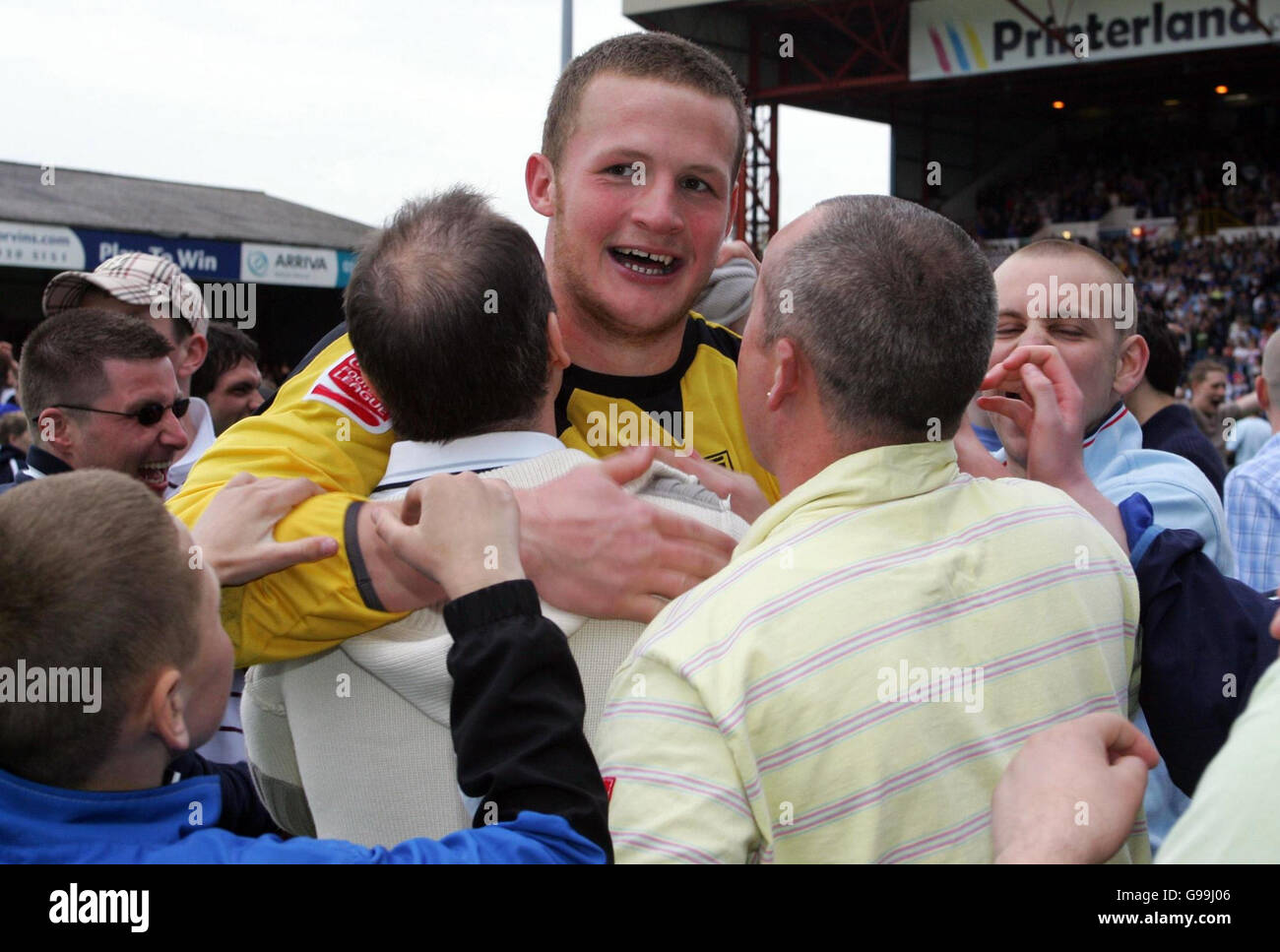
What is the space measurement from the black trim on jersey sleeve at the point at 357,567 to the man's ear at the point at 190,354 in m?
2.76

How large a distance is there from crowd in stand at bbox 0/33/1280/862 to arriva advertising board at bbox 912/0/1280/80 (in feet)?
73.5

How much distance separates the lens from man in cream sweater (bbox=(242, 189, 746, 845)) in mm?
1715

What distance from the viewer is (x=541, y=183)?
261 cm

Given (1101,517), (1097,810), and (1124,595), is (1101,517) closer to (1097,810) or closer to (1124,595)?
(1124,595)

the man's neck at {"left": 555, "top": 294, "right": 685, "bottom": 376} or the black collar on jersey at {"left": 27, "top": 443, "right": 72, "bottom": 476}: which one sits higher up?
the man's neck at {"left": 555, "top": 294, "right": 685, "bottom": 376}

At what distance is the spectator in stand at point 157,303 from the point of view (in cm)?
411

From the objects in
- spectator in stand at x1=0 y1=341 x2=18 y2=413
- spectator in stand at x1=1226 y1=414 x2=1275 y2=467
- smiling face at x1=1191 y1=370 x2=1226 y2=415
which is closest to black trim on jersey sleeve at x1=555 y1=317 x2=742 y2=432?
spectator in stand at x1=0 y1=341 x2=18 y2=413

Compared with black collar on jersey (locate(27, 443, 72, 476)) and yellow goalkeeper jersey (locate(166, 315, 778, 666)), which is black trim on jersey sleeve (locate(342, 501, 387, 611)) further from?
black collar on jersey (locate(27, 443, 72, 476))

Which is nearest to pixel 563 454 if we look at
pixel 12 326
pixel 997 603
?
pixel 997 603

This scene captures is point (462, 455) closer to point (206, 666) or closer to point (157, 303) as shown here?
point (206, 666)

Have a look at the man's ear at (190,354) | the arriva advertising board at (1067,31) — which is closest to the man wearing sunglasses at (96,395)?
the man's ear at (190,354)

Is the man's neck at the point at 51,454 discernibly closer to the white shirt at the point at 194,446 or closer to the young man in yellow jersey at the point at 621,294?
the white shirt at the point at 194,446

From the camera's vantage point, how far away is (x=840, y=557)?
157 centimetres

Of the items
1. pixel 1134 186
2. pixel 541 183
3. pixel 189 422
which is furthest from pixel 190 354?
pixel 1134 186
